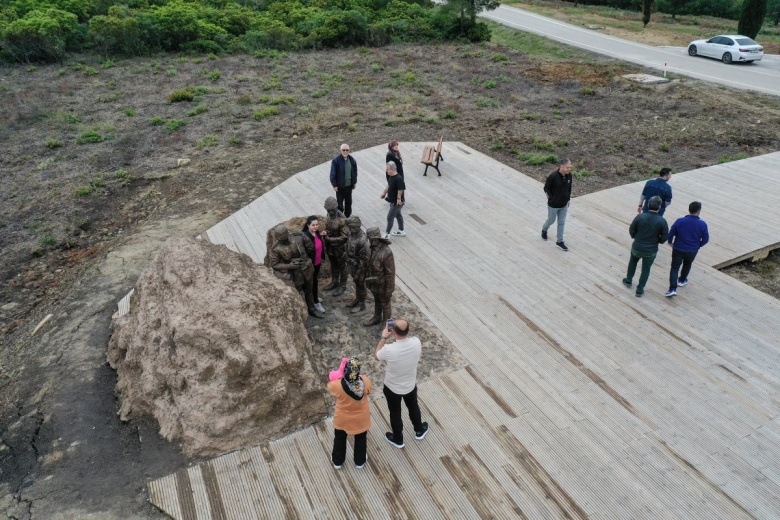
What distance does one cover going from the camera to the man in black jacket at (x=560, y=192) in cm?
926

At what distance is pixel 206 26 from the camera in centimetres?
3134

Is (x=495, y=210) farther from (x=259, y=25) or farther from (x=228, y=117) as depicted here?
(x=259, y=25)

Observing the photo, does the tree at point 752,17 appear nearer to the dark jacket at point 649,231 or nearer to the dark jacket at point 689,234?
the dark jacket at point 689,234

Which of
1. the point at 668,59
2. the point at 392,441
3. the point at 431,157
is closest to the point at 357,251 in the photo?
the point at 392,441

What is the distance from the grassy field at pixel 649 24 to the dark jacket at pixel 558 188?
28.3 metres

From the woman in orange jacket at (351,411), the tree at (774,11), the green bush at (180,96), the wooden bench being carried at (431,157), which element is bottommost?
the tree at (774,11)

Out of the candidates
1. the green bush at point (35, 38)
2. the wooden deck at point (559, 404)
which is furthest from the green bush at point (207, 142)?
the green bush at point (35, 38)

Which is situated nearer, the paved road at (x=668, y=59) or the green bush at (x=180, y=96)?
the green bush at (x=180, y=96)

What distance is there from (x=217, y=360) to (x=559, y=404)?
4.21 meters

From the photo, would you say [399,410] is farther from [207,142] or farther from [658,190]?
[207,142]

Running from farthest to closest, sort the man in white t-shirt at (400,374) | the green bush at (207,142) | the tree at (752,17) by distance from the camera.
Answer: the tree at (752,17), the green bush at (207,142), the man in white t-shirt at (400,374)

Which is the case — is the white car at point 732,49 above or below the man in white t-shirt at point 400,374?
below

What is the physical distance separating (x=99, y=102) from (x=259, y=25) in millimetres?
14183

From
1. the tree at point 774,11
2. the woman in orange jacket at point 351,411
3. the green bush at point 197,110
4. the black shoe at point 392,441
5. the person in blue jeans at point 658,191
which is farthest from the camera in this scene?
the tree at point 774,11
